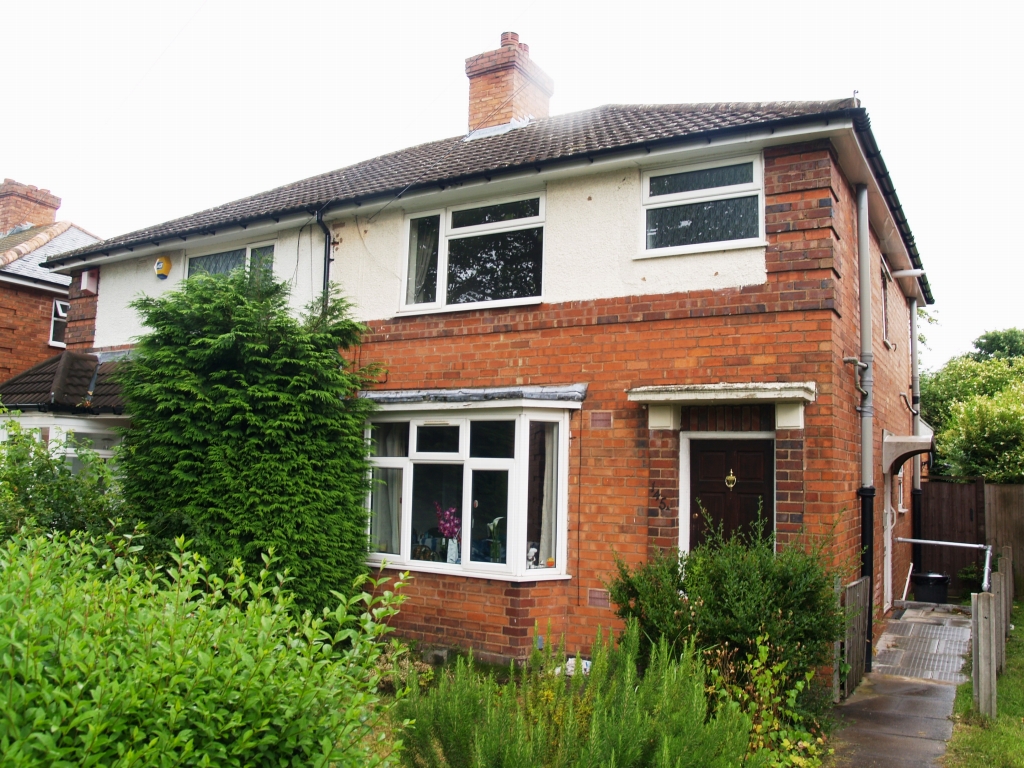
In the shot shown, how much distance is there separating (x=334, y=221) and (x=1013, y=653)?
9.43m

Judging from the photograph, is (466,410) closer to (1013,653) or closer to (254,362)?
(254,362)

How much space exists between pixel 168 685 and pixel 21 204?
22678 mm

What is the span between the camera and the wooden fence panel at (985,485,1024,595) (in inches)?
519

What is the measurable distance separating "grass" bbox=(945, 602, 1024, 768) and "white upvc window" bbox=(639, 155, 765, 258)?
14.5 ft

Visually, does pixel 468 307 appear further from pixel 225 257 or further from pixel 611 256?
pixel 225 257

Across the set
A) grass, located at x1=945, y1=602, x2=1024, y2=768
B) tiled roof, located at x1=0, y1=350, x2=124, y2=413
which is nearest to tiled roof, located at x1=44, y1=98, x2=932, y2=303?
tiled roof, located at x1=0, y1=350, x2=124, y2=413

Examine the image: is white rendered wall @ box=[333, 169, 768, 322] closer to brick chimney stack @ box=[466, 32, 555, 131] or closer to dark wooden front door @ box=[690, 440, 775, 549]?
dark wooden front door @ box=[690, 440, 775, 549]

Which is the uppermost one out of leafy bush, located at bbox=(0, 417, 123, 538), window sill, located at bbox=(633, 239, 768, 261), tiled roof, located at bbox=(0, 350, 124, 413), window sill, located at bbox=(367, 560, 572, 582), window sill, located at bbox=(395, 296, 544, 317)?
window sill, located at bbox=(633, 239, 768, 261)

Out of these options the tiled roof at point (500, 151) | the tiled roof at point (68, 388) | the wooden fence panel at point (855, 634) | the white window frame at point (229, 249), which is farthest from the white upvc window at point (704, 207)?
the tiled roof at point (68, 388)

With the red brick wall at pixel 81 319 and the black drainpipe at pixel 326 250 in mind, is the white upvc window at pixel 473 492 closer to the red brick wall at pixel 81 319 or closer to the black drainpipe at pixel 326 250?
the black drainpipe at pixel 326 250

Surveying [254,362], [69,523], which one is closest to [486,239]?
[254,362]

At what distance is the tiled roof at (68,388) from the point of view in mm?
11516

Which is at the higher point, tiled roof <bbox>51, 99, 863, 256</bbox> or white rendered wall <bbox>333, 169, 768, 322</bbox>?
tiled roof <bbox>51, 99, 863, 256</bbox>

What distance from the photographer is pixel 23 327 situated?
17.0 metres
